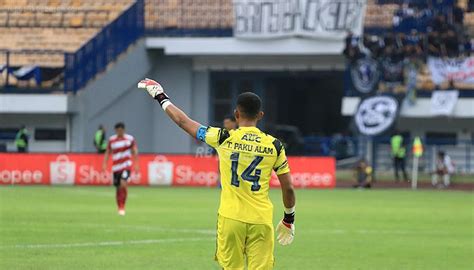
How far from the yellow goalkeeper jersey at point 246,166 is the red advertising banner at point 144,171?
27623mm

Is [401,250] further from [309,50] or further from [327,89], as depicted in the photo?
[327,89]

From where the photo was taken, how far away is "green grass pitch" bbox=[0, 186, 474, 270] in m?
15.7

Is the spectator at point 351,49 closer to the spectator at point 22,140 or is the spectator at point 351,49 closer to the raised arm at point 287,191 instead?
the spectator at point 22,140

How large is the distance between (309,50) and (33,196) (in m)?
19.0

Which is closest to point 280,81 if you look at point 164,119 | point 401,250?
point 164,119

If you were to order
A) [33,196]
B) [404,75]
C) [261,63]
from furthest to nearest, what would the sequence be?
[261,63], [404,75], [33,196]

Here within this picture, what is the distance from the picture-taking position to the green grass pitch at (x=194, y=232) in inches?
619

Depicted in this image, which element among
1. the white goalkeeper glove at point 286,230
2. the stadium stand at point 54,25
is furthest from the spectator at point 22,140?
the white goalkeeper glove at point 286,230

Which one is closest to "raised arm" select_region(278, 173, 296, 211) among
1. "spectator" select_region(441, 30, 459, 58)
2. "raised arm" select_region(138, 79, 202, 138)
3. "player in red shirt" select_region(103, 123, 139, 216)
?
"raised arm" select_region(138, 79, 202, 138)

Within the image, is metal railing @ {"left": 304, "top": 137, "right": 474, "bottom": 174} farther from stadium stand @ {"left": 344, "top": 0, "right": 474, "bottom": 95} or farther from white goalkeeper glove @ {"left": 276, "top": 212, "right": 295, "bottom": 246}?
white goalkeeper glove @ {"left": 276, "top": 212, "right": 295, "bottom": 246}

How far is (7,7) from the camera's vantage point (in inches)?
1984

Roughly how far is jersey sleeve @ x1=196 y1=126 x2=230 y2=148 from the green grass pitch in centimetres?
506

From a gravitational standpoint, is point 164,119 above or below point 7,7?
below

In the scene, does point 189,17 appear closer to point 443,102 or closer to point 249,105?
point 443,102
